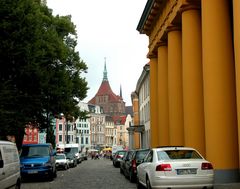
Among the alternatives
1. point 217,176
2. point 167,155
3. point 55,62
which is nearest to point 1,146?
point 167,155

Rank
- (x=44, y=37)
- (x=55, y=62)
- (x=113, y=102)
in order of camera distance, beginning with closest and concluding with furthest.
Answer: (x=44, y=37) → (x=55, y=62) → (x=113, y=102)

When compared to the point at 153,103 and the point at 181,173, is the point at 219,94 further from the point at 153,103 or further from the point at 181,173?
the point at 153,103

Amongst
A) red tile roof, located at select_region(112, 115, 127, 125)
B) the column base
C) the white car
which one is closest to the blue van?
the column base

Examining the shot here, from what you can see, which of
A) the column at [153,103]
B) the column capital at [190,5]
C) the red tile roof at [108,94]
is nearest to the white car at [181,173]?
the column capital at [190,5]

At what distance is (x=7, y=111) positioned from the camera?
22.7 m

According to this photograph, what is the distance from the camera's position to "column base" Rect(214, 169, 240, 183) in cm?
1650

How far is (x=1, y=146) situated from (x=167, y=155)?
4.68m

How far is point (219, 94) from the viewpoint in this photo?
54.9ft

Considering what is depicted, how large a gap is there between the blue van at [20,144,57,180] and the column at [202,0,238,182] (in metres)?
9.20

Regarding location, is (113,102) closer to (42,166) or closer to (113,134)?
(113,134)

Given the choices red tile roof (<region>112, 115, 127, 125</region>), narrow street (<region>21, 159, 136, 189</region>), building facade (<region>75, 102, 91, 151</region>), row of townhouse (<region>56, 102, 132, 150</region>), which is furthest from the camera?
red tile roof (<region>112, 115, 127, 125</region>)

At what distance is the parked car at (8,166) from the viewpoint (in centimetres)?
1198

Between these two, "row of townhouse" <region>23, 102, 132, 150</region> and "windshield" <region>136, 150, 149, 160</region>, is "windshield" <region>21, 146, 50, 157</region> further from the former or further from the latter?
"row of townhouse" <region>23, 102, 132, 150</region>

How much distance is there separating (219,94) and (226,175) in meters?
2.94
